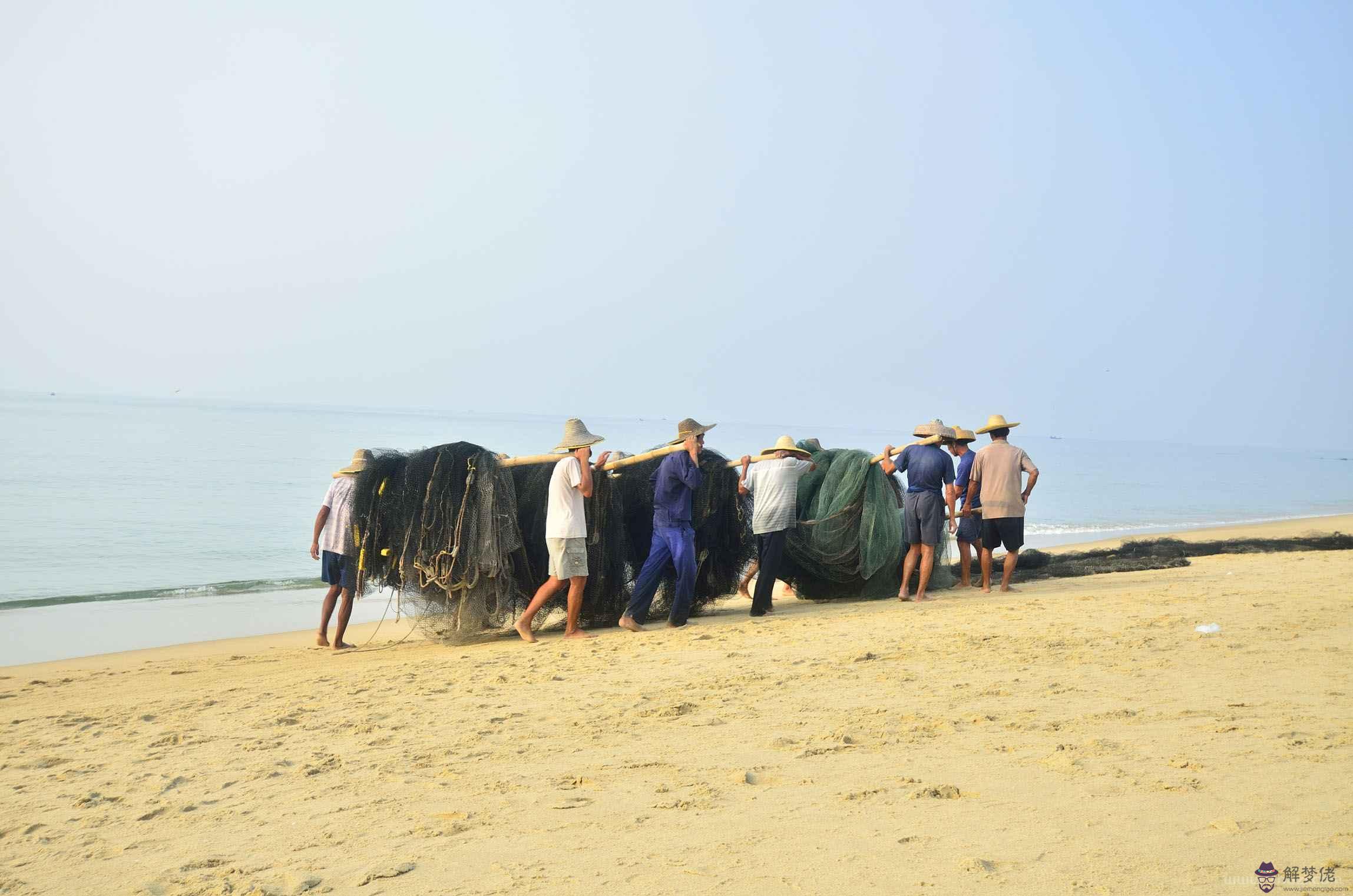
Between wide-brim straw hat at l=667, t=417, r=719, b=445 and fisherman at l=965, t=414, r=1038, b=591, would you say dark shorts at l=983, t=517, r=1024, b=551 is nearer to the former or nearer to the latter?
fisherman at l=965, t=414, r=1038, b=591

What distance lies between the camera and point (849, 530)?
32.0 ft

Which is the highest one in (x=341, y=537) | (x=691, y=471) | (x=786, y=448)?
(x=786, y=448)

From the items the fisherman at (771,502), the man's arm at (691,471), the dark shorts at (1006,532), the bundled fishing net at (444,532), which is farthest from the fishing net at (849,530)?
the bundled fishing net at (444,532)

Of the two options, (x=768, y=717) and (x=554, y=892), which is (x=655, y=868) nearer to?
A: (x=554, y=892)

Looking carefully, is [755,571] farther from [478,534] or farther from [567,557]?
[478,534]

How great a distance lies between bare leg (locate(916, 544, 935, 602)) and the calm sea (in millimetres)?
5774

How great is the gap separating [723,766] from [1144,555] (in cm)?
1014

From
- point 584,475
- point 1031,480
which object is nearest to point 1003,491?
point 1031,480

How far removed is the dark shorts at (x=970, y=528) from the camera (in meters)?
9.98

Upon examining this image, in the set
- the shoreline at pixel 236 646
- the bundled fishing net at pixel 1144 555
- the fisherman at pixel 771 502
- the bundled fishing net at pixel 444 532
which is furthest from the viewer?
the bundled fishing net at pixel 1144 555

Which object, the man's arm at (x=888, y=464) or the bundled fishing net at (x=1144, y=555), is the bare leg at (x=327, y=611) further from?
the bundled fishing net at (x=1144, y=555)

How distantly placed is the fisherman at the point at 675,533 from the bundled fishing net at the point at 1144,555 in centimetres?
422

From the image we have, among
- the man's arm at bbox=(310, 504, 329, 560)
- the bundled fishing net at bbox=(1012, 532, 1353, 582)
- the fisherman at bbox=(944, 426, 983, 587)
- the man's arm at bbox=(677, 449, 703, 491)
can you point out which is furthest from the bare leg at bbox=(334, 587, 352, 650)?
the bundled fishing net at bbox=(1012, 532, 1353, 582)

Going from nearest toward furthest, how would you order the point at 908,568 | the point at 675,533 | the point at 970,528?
the point at 675,533, the point at 908,568, the point at 970,528
